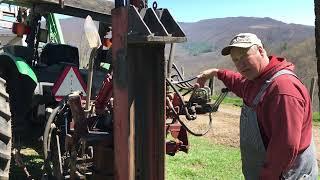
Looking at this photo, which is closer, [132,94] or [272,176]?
[272,176]

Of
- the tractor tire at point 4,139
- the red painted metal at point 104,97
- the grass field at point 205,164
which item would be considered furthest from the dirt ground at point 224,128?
the tractor tire at point 4,139

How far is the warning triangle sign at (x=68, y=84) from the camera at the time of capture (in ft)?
16.1

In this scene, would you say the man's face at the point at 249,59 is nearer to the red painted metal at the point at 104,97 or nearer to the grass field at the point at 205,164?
the red painted metal at the point at 104,97

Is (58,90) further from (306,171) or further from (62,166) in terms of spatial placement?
(306,171)

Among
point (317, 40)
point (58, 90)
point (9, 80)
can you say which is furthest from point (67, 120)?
point (317, 40)

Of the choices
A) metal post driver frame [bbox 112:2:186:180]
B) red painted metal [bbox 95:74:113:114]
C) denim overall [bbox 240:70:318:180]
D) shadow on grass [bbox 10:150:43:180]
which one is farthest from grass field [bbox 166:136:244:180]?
denim overall [bbox 240:70:318:180]

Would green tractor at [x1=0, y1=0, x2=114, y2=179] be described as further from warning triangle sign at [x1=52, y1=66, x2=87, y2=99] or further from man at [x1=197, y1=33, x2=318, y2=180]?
man at [x1=197, y1=33, x2=318, y2=180]

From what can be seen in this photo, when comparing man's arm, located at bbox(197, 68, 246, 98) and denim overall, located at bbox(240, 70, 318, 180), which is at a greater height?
man's arm, located at bbox(197, 68, 246, 98)

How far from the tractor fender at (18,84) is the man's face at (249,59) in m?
2.57

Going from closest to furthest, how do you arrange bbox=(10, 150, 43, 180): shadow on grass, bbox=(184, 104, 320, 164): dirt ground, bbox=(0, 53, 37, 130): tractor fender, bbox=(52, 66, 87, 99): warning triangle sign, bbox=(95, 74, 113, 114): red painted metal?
bbox=(95, 74, 113, 114): red painted metal < bbox=(52, 66, 87, 99): warning triangle sign < bbox=(0, 53, 37, 130): tractor fender < bbox=(10, 150, 43, 180): shadow on grass < bbox=(184, 104, 320, 164): dirt ground

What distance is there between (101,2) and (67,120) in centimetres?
125

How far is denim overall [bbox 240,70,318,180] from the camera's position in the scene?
3.27 m

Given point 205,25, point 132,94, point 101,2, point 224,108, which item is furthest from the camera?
point 205,25

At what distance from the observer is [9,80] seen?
18.0 feet
